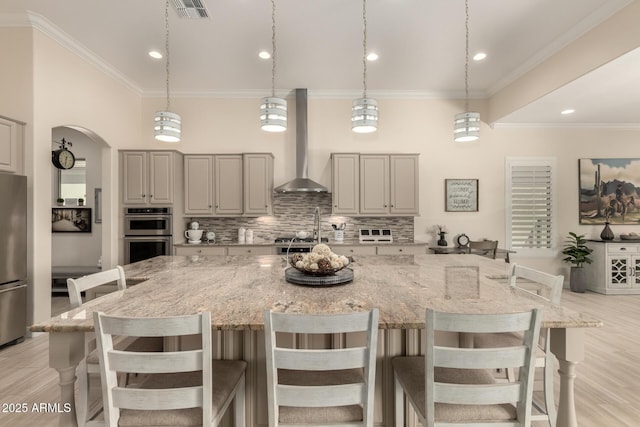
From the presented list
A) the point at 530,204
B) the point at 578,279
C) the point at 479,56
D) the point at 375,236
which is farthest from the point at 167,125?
the point at 578,279

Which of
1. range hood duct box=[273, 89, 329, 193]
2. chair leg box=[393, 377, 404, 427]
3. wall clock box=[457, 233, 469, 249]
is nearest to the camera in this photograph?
chair leg box=[393, 377, 404, 427]

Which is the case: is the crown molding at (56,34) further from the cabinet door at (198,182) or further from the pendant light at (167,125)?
the pendant light at (167,125)

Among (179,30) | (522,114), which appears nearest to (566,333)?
(179,30)

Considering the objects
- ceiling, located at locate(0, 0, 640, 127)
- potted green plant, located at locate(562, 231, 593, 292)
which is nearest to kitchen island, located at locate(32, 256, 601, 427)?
ceiling, located at locate(0, 0, 640, 127)

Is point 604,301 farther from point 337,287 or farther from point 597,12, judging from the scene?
point 337,287

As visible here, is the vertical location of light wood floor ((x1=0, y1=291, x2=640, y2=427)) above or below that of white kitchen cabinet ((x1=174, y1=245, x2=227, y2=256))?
below

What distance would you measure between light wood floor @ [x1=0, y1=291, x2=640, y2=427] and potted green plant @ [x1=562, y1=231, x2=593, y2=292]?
57.4 inches

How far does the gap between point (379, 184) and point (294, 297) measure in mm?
3714

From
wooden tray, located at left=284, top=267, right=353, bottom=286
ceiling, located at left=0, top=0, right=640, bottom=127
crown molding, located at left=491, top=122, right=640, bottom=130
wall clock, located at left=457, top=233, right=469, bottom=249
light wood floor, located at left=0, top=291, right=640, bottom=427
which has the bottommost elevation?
light wood floor, located at left=0, top=291, right=640, bottom=427

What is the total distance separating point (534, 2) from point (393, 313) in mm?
3404

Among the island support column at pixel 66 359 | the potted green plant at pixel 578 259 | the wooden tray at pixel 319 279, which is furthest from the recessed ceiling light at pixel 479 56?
the island support column at pixel 66 359

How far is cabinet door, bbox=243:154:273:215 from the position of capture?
16.8 feet

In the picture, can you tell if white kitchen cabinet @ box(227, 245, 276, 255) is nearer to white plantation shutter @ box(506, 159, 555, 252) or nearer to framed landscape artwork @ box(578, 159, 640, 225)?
white plantation shutter @ box(506, 159, 555, 252)

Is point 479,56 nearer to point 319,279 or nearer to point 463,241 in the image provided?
point 463,241
